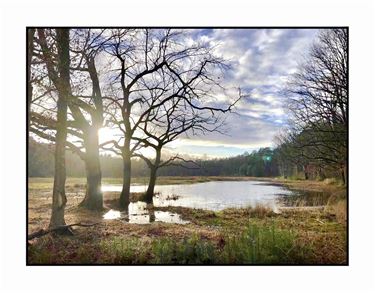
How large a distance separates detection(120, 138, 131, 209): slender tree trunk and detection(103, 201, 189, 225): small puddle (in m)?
0.12

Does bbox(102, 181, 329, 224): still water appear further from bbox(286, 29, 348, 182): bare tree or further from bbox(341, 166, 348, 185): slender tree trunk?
bbox(286, 29, 348, 182): bare tree

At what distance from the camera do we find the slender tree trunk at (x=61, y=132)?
13.7ft

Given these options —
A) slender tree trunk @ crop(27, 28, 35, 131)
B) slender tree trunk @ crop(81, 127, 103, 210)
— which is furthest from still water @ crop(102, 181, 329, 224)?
slender tree trunk @ crop(27, 28, 35, 131)

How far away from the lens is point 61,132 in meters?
4.29

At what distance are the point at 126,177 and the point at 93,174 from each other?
39 centimetres

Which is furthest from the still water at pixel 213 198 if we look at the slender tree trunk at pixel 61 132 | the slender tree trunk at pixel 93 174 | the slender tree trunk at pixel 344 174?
the slender tree trunk at pixel 61 132

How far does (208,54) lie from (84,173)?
2059mm

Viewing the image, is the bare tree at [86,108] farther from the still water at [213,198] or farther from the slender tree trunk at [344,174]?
the slender tree trunk at [344,174]

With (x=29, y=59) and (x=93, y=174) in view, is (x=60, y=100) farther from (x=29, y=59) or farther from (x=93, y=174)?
(x=93, y=174)

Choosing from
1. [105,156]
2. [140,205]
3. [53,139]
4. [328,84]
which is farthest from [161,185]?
[328,84]

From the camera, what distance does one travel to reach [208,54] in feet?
14.4

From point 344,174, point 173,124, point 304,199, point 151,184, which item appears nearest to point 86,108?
point 173,124

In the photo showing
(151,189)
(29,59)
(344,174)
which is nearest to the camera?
(29,59)
